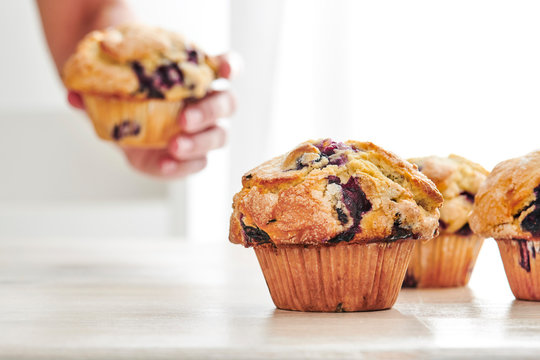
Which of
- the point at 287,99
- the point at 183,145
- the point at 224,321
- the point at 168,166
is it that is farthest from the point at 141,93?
the point at 287,99

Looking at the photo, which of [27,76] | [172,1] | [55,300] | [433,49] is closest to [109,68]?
[55,300]

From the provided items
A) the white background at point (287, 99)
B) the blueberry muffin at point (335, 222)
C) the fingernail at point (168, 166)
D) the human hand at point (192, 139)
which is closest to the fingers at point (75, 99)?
the human hand at point (192, 139)

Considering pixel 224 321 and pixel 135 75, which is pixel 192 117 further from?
pixel 224 321

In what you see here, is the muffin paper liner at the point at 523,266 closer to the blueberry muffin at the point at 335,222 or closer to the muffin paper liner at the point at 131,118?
the blueberry muffin at the point at 335,222

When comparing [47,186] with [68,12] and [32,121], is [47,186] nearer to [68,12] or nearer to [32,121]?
[32,121]

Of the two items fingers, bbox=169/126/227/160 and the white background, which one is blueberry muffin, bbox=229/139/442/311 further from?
the white background
